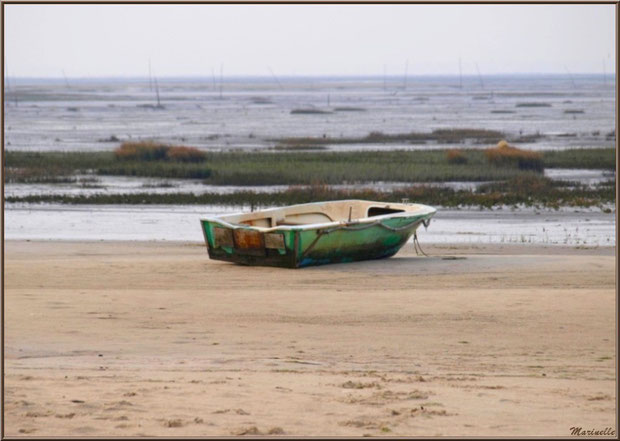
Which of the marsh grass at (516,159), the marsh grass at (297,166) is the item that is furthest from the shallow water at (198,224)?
the marsh grass at (516,159)

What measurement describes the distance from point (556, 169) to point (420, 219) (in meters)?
17.9

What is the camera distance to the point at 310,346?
414 inches

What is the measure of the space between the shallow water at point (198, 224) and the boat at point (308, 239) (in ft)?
10.4

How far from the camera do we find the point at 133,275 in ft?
49.9

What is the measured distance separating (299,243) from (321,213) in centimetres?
331

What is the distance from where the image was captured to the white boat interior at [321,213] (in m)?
17.6

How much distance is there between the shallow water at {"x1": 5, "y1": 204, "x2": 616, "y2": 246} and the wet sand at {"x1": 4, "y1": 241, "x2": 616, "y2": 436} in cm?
285

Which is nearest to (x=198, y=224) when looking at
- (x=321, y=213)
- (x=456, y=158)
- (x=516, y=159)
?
(x=321, y=213)

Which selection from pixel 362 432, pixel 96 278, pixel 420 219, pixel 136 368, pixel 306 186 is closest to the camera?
pixel 362 432

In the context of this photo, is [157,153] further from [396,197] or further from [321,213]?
[321,213]

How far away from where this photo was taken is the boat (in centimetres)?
1550

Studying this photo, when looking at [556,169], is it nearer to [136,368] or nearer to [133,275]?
[133,275]

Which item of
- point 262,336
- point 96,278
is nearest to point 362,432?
point 262,336
